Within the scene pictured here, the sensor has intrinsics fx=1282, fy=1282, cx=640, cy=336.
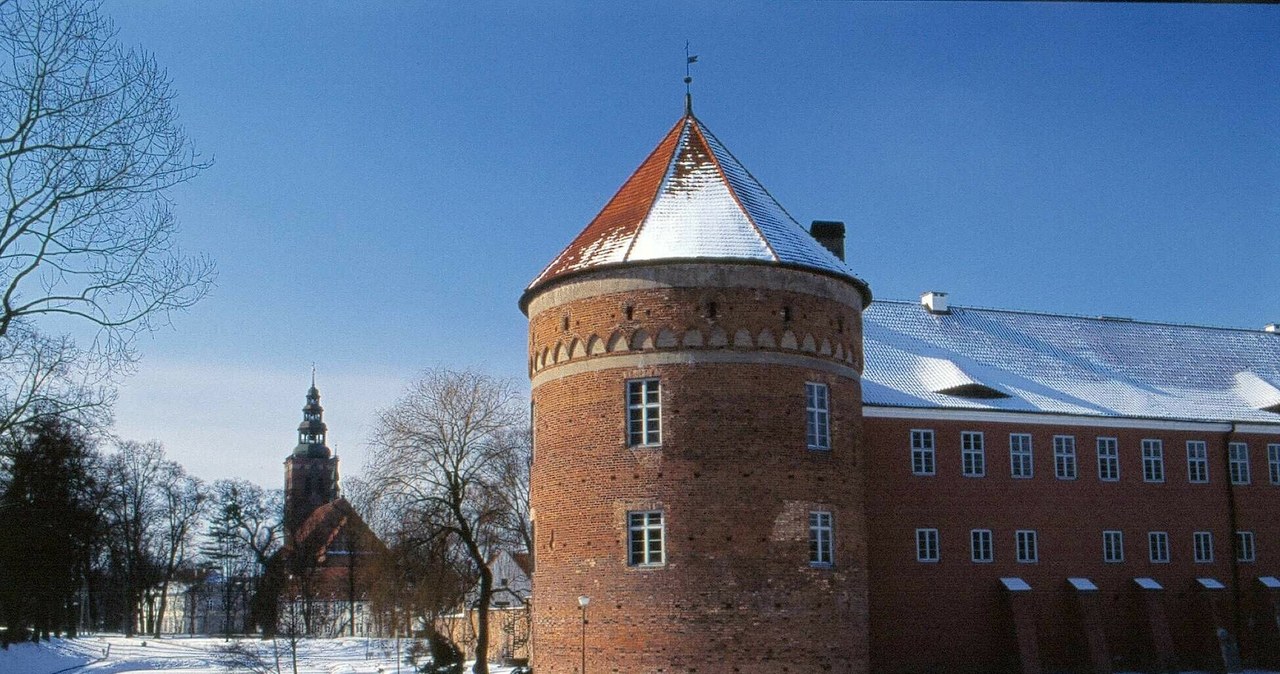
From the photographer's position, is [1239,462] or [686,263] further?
[1239,462]

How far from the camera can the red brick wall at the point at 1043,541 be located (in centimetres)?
3142

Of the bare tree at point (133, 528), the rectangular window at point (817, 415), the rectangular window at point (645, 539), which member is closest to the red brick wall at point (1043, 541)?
the rectangular window at point (817, 415)

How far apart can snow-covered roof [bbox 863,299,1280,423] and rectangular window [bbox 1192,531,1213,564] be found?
10.6ft

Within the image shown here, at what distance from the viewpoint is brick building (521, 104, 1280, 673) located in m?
25.0

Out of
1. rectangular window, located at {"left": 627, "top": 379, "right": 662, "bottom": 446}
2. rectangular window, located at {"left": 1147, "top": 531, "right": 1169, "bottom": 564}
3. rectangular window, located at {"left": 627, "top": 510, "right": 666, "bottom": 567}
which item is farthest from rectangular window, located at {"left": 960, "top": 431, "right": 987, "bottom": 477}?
rectangular window, located at {"left": 627, "top": 510, "right": 666, "bottom": 567}

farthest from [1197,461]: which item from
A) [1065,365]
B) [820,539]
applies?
[820,539]

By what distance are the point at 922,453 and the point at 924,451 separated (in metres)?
0.08

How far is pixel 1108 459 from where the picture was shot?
113 feet

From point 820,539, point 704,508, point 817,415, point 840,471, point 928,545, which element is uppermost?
point 817,415

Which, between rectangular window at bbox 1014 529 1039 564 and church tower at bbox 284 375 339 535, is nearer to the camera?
rectangular window at bbox 1014 529 1039 564

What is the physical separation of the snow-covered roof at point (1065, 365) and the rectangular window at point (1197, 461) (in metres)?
0.76

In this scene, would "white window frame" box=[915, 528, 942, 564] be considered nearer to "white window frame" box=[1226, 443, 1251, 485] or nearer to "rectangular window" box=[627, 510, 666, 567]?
"rectangular window" box=[627, 510, 666, 567]

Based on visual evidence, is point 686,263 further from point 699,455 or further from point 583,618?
point 583,618

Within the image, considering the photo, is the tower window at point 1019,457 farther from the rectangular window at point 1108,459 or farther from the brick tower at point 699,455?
the brick tower at point 699,455
